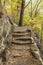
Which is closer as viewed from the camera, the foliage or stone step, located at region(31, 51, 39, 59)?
stone step, located at region(31, 51, 39, 59)

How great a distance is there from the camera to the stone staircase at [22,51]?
40.6ft

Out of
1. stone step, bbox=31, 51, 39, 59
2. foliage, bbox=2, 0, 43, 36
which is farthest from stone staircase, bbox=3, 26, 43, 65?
foliage, bbox=2, 0, 43, 36

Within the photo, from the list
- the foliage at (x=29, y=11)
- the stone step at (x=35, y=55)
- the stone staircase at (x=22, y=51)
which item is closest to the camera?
the stone staircase at (x=22, y=51)

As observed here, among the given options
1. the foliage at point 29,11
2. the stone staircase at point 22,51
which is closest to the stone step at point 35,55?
the stone staircase at point 22,51

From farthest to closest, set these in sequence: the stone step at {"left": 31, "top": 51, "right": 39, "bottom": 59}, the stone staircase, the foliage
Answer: the foliage, the stone step at {"left": 31, "top": 51, "right": 39, "bottom": 59}, the stone staircase

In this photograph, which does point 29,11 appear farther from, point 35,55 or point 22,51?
point 35,55

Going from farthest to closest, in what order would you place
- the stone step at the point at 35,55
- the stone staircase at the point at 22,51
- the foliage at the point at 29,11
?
the foliage at the point at 29,11 < the stone step at the point at 35,55 < the stone staircase at the point at 22,51

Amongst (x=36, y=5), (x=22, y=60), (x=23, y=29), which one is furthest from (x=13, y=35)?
(x=36, y=5)

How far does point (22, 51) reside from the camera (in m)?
13.1

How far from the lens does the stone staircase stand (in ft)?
40.6

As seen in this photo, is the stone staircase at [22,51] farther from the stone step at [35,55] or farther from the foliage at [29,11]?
the foliage at [29,11]

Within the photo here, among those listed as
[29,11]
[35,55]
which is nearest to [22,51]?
[35,55]

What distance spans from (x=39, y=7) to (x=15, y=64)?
73.2 ft

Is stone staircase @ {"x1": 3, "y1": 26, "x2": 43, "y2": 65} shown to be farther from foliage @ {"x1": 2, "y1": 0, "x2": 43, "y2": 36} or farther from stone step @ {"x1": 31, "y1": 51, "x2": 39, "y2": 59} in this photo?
foliage @ {"x1": 2, "y1": 0, "x2": 43, "y2": 36}
